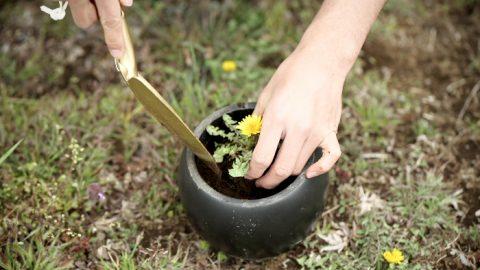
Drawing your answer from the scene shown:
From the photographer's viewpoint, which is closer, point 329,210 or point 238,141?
point 238,141

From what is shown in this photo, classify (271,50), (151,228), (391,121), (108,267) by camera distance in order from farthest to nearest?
(271,50) → (391,121) → (151,228) → (108,267)

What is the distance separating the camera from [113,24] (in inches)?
61.9

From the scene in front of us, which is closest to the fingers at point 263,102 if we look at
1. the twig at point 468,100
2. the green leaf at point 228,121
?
the green leaf at point 228,121

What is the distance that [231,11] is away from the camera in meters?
2.92

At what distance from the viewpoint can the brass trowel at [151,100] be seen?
1429mm

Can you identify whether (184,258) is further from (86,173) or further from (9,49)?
(9,49)

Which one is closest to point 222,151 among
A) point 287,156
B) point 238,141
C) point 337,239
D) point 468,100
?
point 238,141

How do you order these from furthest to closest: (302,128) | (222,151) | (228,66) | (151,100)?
(228,66), (222,151), (302,128), (151,100)

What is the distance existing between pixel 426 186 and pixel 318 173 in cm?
76

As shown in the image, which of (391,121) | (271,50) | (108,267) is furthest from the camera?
(271,50)

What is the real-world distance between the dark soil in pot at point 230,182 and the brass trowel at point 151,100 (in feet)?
0.70

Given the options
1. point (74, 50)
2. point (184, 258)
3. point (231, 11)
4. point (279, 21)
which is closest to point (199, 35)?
point (231, 11)

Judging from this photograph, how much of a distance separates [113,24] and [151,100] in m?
0.30

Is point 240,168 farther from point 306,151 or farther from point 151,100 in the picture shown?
point 151,100
